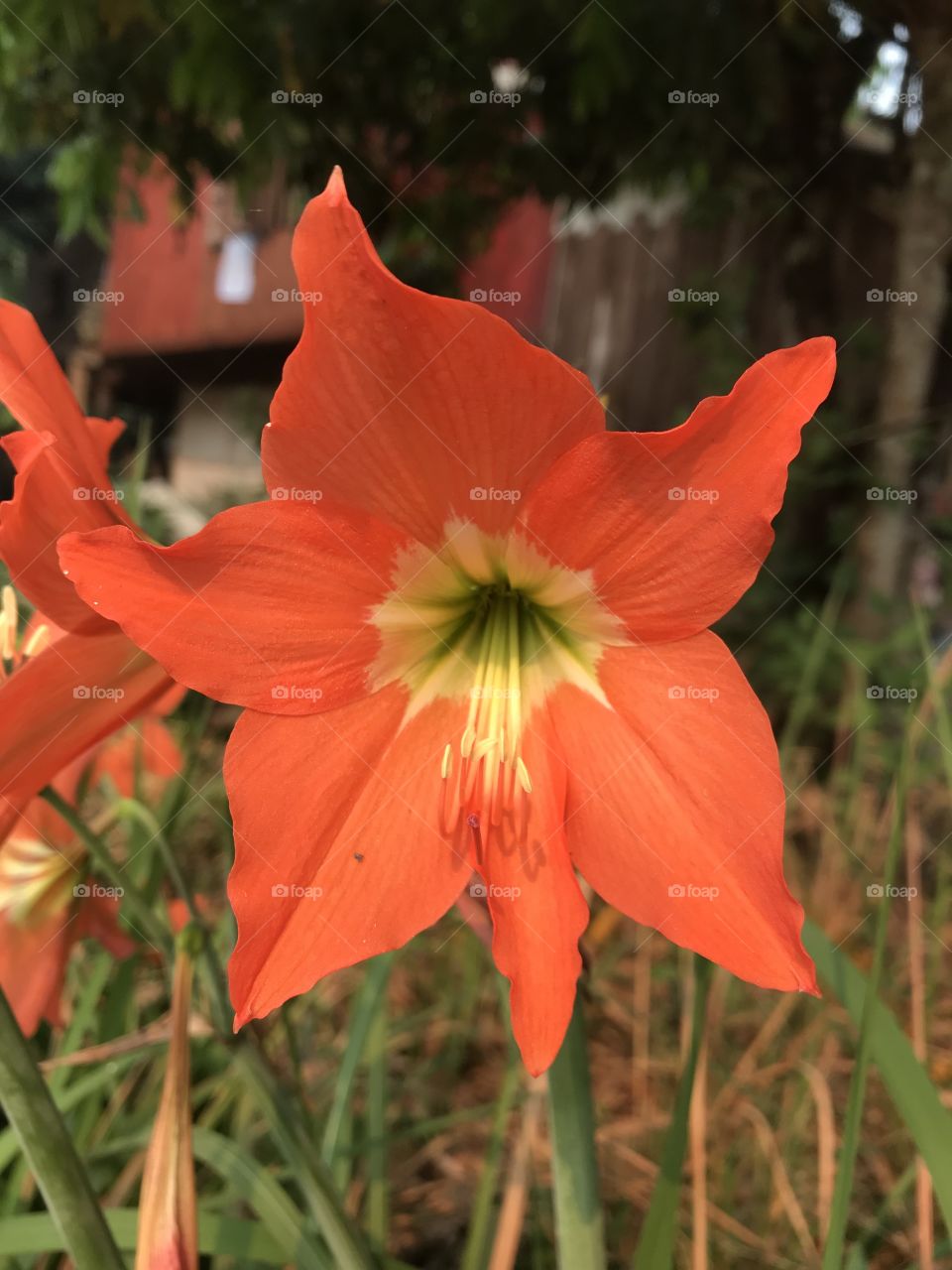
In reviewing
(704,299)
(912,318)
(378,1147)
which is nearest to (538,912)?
(378,1147)

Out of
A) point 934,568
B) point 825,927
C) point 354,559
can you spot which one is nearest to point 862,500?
point 934,568

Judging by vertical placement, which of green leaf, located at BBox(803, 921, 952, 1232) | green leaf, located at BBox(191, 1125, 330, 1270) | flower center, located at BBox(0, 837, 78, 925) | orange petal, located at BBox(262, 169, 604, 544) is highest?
orange petal, located at BBox(262, 169, 604, 544)

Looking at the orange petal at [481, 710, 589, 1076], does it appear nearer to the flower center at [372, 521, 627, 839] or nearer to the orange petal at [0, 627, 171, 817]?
the flower center at [372, 521, 627, 839]

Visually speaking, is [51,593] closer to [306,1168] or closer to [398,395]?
[398,395]

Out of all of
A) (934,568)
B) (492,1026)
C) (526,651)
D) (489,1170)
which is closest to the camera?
(526,651)

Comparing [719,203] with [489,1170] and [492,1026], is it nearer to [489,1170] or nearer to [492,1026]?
[492,1026]

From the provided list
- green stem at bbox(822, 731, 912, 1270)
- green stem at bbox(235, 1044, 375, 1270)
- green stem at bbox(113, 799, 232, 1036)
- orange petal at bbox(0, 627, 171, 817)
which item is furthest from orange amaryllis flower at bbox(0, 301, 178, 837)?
green stem at bbox(822, 731, 912, 1270)

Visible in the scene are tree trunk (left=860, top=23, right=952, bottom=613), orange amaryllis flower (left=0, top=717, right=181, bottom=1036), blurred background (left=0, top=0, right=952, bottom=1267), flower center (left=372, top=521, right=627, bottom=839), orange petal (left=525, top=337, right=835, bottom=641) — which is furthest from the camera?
tree trunk (left=860, top=23, right=952, bottom=613)
